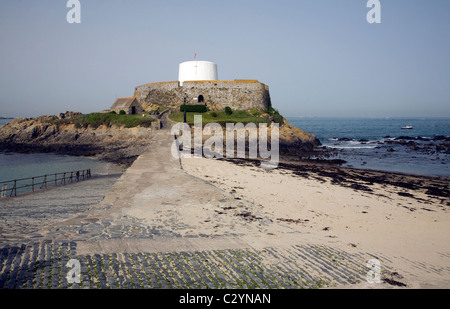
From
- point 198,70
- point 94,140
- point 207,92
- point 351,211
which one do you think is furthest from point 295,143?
point 94,140

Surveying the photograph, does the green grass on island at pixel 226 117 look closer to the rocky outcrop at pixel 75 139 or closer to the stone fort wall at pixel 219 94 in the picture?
the stone fort wall at pixel 219 94

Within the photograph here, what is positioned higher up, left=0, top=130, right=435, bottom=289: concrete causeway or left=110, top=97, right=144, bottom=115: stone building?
left=110, top=97, right=144, bottom=115: stone building

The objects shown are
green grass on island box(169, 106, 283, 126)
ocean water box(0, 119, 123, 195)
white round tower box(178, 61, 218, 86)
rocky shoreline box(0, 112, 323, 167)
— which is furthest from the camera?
white round tower box(178, 61, 218, 86)

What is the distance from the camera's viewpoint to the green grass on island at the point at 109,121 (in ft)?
130

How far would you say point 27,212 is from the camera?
12.7 m

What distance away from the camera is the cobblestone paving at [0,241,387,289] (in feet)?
17.6

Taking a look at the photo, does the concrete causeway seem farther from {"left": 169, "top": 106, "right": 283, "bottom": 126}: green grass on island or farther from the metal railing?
{"left": 169, "top": 106, "right": 283, "bottom": 126}: green grass on island

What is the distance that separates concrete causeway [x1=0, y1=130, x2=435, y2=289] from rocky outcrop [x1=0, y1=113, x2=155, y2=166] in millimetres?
21404

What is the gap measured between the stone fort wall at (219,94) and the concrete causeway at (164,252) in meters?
36.8

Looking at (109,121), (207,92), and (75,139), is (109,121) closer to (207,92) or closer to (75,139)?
(75,139)

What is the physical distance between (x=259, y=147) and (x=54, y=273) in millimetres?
31654

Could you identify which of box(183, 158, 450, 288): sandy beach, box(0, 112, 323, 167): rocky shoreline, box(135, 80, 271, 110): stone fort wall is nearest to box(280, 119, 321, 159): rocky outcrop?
box(0, 112, 323, 167): rocky shoreline

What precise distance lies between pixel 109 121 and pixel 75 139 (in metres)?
5.38
